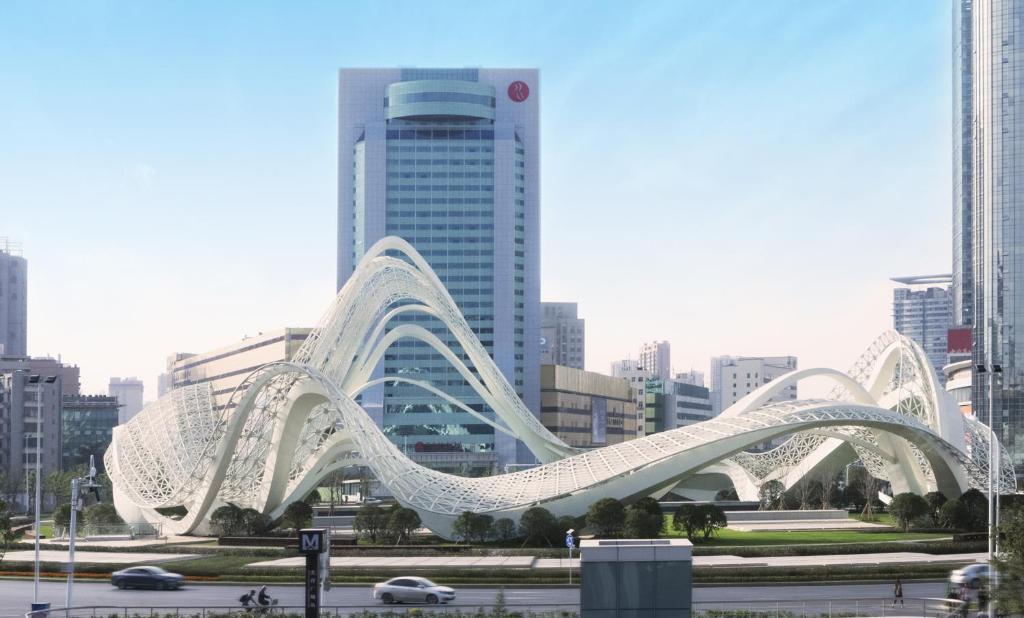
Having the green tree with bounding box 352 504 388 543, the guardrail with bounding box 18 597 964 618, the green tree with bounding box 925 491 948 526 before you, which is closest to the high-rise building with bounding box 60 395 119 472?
the green tree with bounding box 352 504 388 543

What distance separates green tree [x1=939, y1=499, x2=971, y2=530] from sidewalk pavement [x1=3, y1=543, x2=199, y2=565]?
122 feet

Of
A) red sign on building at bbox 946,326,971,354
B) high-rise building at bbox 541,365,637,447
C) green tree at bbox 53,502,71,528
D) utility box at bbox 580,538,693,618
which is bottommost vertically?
green tree at bbox 53,502,71,528

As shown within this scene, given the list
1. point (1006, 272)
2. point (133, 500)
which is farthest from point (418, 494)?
point (1006, 272)

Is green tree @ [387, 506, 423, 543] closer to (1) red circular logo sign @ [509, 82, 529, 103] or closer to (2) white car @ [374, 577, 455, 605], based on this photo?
(2) white car @ [374, 577, 455, 605]

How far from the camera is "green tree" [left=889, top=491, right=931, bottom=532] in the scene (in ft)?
221

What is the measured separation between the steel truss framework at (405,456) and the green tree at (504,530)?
2.16 feet

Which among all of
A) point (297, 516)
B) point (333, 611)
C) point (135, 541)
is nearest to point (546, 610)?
point (333, 611)

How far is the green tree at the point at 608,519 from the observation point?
6012 centimetres

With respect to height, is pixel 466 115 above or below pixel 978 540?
above

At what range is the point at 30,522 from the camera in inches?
3543

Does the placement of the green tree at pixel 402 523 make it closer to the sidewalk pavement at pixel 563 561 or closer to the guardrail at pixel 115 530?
the sidewalk pavement at pixel 563 561

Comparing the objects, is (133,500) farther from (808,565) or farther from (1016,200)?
(1016,200)

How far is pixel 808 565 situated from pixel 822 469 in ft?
155

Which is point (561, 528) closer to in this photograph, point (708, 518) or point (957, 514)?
point (708, 518)
